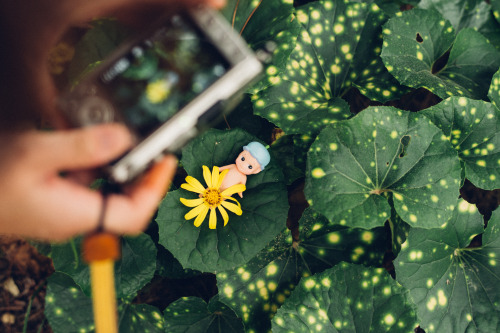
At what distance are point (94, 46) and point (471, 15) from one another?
193cm

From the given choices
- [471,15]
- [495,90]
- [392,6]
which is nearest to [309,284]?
[495,90]

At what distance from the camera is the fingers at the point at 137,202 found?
3.15ft

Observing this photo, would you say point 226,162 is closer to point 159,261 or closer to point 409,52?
point 159,261

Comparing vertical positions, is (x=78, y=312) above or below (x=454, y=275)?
above

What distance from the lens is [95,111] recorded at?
1017 mm

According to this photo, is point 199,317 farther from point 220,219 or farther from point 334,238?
point 334,238

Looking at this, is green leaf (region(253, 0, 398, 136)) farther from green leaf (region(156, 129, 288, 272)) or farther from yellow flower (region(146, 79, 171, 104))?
yellow flower (region(146, 79, 171, 104))

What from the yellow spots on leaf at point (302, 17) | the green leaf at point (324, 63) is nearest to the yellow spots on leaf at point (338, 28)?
the green leaf at point (324, 63)

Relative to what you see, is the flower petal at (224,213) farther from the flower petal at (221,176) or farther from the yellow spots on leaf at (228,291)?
the yellow spots on leaf at (228,291)

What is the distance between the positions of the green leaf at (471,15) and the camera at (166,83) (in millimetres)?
1465

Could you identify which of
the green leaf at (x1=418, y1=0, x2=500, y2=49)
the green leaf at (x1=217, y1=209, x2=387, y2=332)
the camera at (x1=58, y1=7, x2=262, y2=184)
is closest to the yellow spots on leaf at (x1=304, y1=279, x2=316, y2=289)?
the green leaf at (x1=217, y1=209, x2=387, y2=332)

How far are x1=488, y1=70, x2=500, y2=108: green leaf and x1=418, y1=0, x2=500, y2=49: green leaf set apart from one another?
0.42 metres

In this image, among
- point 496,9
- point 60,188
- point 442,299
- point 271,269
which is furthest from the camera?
point 496,9

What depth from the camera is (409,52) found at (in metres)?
1.67
